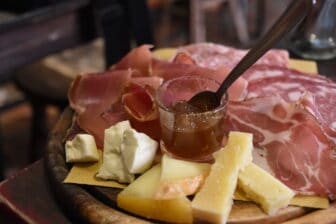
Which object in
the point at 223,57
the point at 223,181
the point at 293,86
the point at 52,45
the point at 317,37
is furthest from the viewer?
the point at 52,45

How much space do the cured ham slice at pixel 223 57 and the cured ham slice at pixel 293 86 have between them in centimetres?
7

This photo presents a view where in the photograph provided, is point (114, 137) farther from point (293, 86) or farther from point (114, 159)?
point (293, 86)

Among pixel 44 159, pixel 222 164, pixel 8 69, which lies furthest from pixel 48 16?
pixel 222 164

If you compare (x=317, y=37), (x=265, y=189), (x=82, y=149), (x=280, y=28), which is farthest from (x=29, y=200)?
(x=317, y=37)

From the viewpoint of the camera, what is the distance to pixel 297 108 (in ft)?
3.02

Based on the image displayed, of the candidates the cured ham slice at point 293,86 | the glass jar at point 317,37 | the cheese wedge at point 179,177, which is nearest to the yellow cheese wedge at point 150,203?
the cheese wedge at point 179,177

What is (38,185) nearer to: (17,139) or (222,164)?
(222,164)

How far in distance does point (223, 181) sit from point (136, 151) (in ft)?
0.47

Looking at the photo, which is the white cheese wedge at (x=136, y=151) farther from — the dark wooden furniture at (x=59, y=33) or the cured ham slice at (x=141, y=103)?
the dark wooden furniture at (x=59, y=33)

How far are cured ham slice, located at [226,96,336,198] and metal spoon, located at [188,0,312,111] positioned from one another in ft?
0.16

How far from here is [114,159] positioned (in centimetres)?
90

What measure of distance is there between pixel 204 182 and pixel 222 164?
0.13ft

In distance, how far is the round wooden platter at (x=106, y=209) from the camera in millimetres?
820

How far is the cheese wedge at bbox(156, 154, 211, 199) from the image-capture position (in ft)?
2.65
